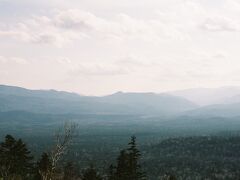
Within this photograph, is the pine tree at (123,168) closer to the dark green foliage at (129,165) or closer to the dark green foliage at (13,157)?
the dark green foliage at (129,165)

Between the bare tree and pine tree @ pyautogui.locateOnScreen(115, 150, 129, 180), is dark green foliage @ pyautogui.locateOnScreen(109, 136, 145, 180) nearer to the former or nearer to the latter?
pine tree @ pyautogui.locateOnScreen(115, 150, 129, 180)

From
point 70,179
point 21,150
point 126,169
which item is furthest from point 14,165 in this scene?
point 126,169

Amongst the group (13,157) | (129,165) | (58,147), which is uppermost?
(58,147)

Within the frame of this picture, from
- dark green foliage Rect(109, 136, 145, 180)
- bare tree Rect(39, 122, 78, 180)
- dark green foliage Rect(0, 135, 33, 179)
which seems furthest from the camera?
dark green foliage Rect(0, 135, 33, 179)

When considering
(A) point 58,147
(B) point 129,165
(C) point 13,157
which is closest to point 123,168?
(B) point 129,165

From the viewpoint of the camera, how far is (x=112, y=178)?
139 ft

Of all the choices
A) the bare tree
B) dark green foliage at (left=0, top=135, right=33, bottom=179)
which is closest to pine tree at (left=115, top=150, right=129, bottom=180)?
dark green foliage at (left=0, top=135, right=33, bottom=179)

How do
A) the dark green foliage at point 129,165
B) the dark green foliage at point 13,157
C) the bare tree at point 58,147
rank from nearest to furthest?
the bare tree at point 58,147 < the dark green foliage at point 129,165 < the dark green foliage at point 13,157

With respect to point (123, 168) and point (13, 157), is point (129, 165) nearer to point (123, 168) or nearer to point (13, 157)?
point (123, 168)

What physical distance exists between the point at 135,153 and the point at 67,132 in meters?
18.2

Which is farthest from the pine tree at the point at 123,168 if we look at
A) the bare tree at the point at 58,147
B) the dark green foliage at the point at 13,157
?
the bare tree at the point at 58,147

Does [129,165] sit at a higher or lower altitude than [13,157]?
lower

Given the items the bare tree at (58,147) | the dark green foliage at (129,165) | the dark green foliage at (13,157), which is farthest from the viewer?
the dark green foliage at (13,157)

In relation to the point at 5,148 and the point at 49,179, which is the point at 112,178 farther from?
the point at 49,179
